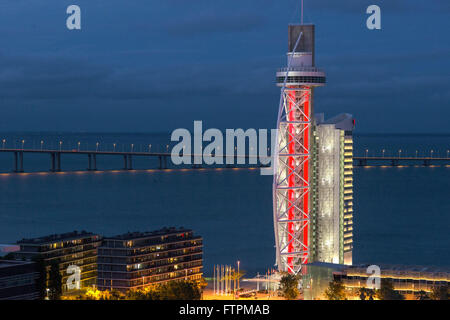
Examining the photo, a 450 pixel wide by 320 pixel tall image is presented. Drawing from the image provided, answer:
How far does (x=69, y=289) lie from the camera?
54375 mm

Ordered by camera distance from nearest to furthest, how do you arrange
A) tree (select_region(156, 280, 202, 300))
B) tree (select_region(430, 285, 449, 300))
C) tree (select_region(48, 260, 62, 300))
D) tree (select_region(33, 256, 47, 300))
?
1. tree (select_region(430, 285, 449, 300))
2. tree (select_region(156, 280, 202, 300))
3. tree (select_region(33, 256, 47, 300))
4. tree (select_region(48, 260, 62, 300))

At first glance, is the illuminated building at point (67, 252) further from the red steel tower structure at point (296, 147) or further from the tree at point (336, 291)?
the tree at point (336, 291)

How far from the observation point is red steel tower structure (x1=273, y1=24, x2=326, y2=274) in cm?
5562

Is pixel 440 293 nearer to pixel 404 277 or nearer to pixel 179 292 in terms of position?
pixel 404 277

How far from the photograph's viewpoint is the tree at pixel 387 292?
148 feet

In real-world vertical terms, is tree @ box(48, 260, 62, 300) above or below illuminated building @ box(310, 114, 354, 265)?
below

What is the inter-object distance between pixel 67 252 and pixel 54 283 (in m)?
5.74

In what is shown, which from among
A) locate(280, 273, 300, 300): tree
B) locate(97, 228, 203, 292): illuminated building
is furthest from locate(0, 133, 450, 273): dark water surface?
locate(280, 273, 300, 300): tree

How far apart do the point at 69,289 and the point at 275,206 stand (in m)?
14.3

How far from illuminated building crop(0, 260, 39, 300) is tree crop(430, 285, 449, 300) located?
2193 centimetres

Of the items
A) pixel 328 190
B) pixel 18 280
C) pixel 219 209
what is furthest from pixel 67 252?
pixel 219 209

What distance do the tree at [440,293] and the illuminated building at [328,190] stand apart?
13.9m

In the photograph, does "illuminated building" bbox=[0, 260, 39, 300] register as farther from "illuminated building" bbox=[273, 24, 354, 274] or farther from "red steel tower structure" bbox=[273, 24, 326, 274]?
"red steel tower structure" bbox=[273, 24, 326, 274]

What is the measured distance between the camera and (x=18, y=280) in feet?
155
